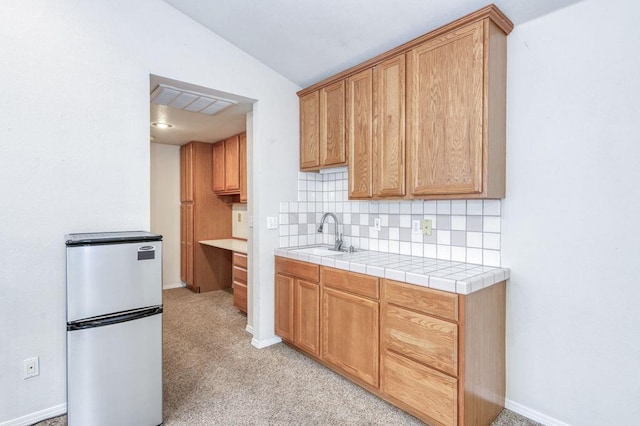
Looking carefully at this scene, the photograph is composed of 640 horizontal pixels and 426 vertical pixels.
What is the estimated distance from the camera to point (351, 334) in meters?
2.34

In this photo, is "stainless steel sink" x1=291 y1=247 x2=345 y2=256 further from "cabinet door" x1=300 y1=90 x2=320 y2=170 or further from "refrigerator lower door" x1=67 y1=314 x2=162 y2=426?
"refrigerator lower door" x1=67 y1=314 x2=162 y2=426

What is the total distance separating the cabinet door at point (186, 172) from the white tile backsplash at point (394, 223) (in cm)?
251

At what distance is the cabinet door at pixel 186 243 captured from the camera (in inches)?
199

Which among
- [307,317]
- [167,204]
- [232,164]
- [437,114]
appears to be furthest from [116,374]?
[167,204]

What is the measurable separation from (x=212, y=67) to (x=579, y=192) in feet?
8.71

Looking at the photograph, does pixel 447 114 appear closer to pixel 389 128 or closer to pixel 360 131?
pixel 389 128

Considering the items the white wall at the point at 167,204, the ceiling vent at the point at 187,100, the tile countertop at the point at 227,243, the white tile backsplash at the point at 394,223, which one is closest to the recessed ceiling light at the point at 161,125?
the ceiling vent at the point at 187,100

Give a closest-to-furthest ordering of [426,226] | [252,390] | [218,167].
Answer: [252,390] → [426,226] → [218,167]

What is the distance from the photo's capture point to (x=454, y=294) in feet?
5.72

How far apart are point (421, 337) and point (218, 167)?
157 inches

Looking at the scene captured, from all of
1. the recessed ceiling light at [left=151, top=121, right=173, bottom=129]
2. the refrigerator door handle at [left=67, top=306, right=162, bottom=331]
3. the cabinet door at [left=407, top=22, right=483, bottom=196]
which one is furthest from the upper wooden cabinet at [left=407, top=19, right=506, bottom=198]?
the recessed ceiling light at [left=151, top=121, right=173, bottom=129]

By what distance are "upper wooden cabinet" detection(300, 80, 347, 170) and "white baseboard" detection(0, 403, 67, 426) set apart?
8.15 feet

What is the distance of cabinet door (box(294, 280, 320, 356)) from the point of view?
8.65 feet

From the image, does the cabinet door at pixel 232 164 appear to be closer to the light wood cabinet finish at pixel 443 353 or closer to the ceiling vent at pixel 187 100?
the ceiling vent at pixel 187 100
